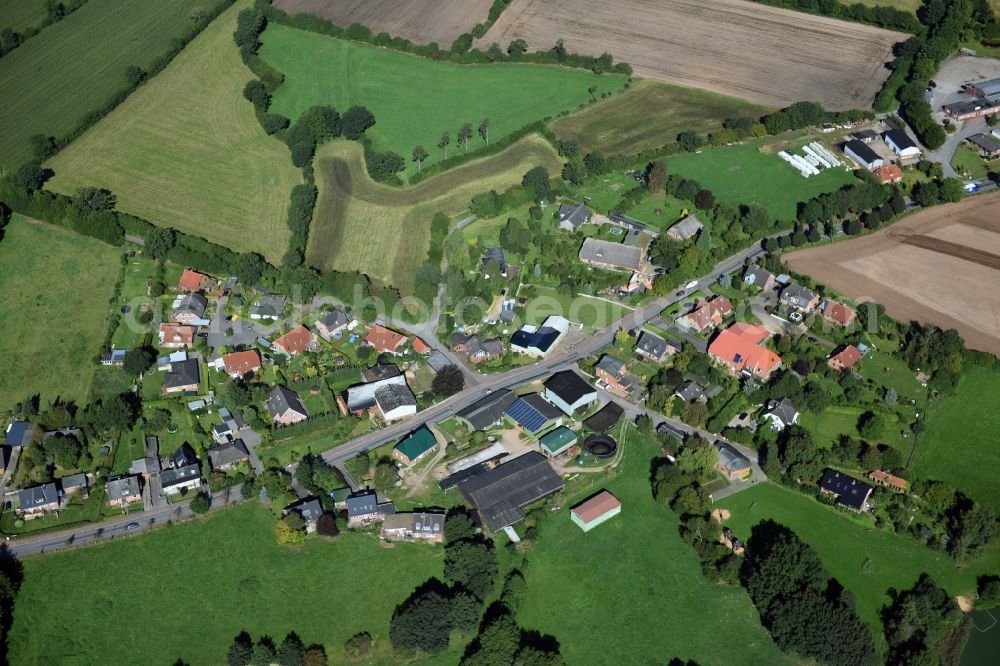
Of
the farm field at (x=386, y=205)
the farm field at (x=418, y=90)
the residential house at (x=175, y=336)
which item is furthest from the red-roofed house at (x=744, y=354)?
the residential house at (x=175, y=336)

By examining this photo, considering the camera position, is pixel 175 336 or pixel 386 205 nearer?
pixel 175 336

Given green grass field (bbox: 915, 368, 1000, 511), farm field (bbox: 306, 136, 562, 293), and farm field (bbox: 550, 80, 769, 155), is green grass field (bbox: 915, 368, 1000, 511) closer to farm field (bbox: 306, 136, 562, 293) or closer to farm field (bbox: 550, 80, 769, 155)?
farm field (bbox: 550, 80, 769, 155)

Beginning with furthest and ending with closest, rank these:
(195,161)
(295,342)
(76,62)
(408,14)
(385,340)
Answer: (408,14) → (76,62) → (195,161) → (295,342) → (385,340)

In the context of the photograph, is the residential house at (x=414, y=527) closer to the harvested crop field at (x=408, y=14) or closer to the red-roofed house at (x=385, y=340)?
the red-roofed house at (x=385, y=340)

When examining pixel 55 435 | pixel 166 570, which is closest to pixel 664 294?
pixel 166 570

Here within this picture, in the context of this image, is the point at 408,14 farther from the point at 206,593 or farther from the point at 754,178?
the point at 206,593

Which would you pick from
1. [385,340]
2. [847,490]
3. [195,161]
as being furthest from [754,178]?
[195,161]
